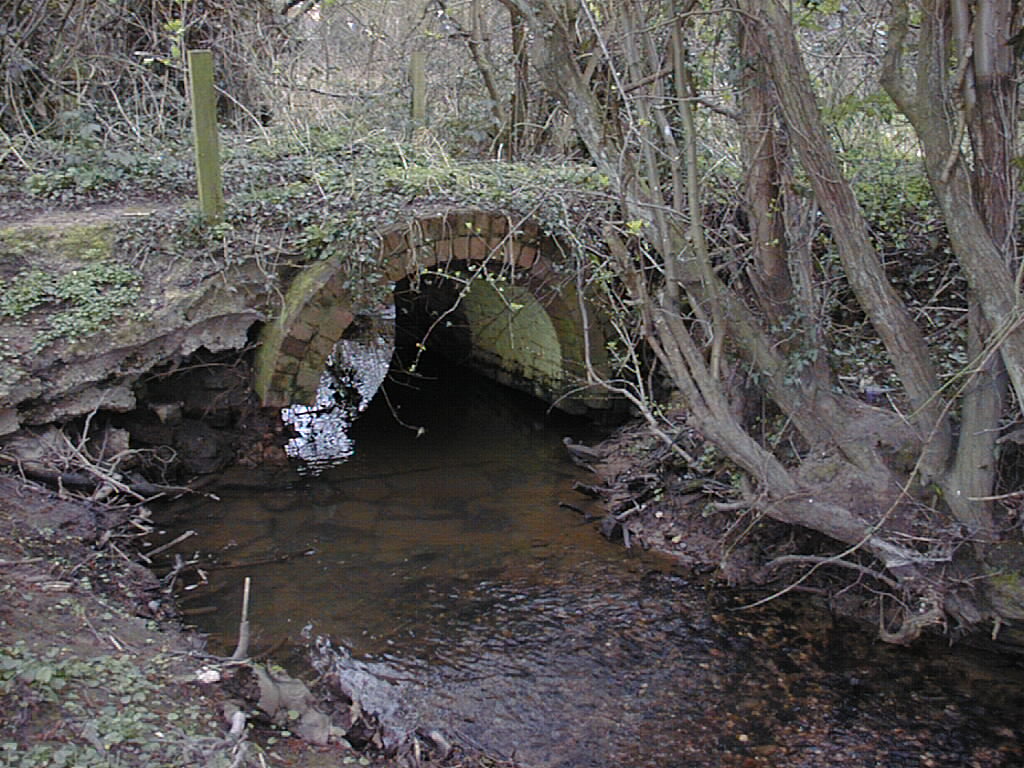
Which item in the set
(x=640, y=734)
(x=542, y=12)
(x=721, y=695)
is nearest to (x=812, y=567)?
(x=721, y=695)

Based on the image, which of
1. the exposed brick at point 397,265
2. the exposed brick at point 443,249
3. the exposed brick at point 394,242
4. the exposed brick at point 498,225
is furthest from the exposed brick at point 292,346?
the exposed brick at point 498,225

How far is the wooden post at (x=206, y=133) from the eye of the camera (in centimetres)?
808

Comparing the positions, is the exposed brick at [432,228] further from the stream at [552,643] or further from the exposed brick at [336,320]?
the stream at [552,643]

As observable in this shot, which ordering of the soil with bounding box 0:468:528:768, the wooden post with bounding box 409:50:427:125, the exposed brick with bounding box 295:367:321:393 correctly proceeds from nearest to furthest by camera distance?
the soil with bounding box 0:468:528:768 < the exposed brick with bounding box 295:367:321:393 < the wooden post with bounding box 409:50:427:125

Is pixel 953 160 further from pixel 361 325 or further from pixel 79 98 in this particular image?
pixel 79 98

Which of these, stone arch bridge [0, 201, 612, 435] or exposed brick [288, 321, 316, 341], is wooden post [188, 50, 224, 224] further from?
exposed brick [288, 321, 316, 341]

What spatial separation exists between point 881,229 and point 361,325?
6.08 metres

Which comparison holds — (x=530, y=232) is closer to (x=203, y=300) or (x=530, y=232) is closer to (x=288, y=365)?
(x=288, y=365)

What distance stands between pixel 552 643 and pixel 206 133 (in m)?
5.22

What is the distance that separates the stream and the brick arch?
3.13ft

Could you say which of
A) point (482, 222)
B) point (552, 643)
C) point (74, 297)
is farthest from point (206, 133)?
point (552, 643)

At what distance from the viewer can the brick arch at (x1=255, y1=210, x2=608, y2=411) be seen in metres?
8.41

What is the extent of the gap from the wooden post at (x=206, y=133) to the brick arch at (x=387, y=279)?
975 mm

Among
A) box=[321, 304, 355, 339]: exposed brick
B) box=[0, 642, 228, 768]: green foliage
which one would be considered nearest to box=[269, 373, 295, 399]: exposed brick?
box=[321, 304, 355, 339]: exposed brick
